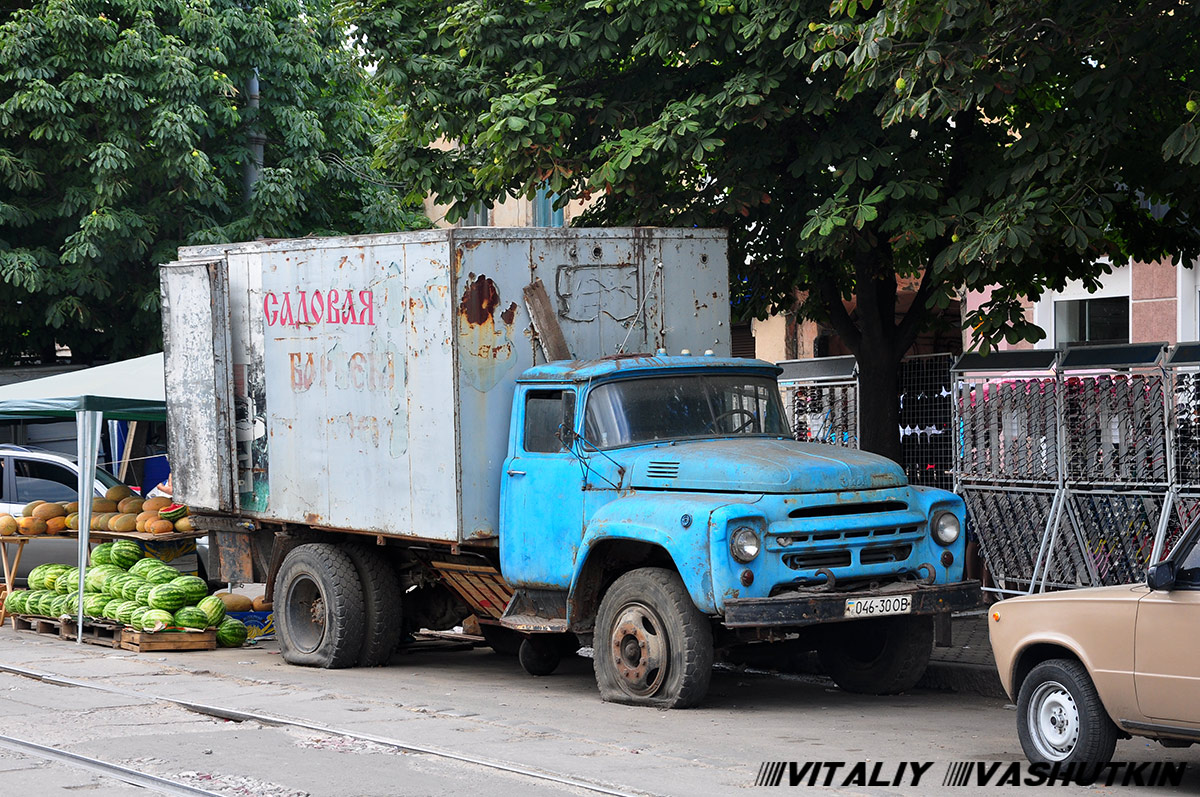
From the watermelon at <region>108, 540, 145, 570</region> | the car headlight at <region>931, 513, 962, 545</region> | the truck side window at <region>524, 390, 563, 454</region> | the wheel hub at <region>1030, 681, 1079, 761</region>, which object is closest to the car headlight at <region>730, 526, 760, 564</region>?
the car headlight at <region>931, 513, 962, 545</region>

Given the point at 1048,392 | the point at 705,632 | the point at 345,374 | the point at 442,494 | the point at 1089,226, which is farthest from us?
the point at 1048,392

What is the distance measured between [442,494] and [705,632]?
7.83ft

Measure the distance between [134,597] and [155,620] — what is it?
1.76 ft

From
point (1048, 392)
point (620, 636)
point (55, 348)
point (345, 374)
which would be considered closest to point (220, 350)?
point (345, 374)

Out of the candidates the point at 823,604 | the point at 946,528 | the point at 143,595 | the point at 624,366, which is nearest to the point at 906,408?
the point at 946,528

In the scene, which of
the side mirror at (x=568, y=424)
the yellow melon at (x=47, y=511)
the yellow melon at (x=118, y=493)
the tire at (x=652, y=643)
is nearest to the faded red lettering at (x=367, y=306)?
the side mirror at (x=568, y=424)

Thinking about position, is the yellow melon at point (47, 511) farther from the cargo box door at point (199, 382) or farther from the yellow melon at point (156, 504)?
the cargo box door at point (199, 382)

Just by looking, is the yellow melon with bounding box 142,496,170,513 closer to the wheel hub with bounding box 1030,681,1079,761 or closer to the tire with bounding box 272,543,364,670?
the tire with bounding box 272,543,364,670

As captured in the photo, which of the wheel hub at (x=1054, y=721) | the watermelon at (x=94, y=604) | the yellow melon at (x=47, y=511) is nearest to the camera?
the wheel hub at (x=1054, y=721)

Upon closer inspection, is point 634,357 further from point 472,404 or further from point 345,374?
point 345,374

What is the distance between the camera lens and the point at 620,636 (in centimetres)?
957

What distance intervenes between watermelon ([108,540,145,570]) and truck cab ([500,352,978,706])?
17.2ft

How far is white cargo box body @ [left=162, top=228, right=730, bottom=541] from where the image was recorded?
10531 millimetres

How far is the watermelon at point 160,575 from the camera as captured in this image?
1341 centimetres
